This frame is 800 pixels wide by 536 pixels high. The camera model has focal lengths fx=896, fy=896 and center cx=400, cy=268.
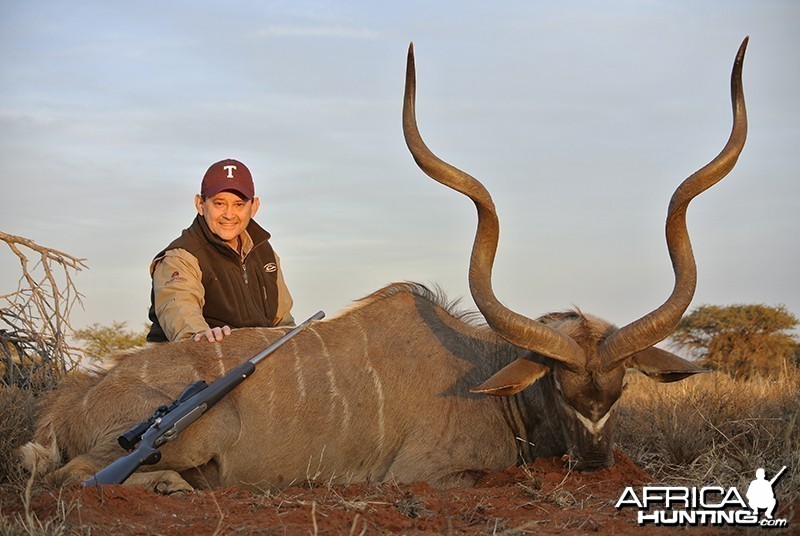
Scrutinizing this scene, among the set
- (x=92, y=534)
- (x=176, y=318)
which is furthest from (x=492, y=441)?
(x=92, y=534)

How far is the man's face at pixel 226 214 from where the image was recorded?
19.0 feet

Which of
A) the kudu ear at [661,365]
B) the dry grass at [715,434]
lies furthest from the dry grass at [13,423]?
the dry grass at [715,434]

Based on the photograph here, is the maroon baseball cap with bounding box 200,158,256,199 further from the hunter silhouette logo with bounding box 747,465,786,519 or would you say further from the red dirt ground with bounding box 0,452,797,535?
the hunter silhouette logo with bounding box 747,465,786,519

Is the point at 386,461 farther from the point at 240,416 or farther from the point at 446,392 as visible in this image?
the point at 240,416

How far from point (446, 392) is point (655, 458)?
1362 millimetres

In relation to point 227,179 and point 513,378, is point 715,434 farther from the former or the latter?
point 227,179

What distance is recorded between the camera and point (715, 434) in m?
5.42

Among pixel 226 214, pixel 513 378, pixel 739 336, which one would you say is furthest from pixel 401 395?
pixel 739 336

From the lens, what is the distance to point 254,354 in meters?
4.96

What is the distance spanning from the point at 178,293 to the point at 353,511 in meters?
2.40

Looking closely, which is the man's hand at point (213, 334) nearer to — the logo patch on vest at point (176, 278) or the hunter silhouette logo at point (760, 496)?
the logo patch on vest at point (176, 278)

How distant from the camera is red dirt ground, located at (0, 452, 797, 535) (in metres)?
3.18

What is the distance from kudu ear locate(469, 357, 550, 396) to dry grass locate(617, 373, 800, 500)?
2.76 feet

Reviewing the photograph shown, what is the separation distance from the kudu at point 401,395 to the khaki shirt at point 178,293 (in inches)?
9.7
